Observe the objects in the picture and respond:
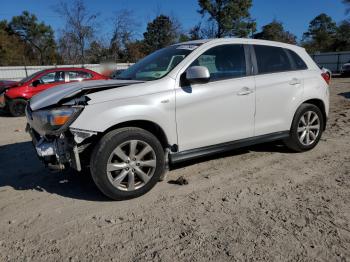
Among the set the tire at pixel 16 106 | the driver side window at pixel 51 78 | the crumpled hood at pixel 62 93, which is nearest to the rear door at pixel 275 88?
the crumpled hood at pixel 62 93

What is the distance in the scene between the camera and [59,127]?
338cm

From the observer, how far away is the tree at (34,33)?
46312 millimetres

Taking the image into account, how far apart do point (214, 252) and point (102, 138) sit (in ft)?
5.28

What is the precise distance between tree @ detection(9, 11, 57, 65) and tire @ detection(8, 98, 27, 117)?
125 ft

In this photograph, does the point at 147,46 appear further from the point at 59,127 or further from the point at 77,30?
the point at 59,127

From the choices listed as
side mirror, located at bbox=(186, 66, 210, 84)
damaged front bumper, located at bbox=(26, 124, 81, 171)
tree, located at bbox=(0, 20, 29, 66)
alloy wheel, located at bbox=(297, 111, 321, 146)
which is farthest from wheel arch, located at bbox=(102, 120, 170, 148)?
tree, located at bbox=(0, 20, 29, 66)

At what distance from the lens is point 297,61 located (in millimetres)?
5090

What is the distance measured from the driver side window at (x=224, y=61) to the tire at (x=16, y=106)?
27.6 ft

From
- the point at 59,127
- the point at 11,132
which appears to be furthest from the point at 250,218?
the point at 11,132

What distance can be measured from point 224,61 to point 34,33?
A: 50.2 meters

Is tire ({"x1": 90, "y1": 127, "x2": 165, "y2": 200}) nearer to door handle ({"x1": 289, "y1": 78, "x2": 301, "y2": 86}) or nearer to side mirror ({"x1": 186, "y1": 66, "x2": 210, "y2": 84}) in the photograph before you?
side mirror ({"x1": 186, "y1": 66, "x2": 210, "y2": 84})

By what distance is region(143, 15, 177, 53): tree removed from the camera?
138 feet

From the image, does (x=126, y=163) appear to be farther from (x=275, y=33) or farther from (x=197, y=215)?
(x=275, y=33)

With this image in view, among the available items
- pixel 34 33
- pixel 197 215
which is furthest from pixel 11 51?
pixel 197 215
